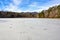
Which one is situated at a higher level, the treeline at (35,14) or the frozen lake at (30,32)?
the treeline at (35,14)

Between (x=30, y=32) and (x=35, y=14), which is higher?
(x=35, y=14)

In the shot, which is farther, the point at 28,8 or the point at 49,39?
the point at 28,8

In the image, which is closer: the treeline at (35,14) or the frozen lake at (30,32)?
the frozen lake at (30,32)

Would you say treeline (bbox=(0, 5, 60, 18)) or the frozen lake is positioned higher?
treeline (bbox=(0, 5, 60, 18))

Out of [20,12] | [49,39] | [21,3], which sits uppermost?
[21,3]

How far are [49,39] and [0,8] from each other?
3409mm

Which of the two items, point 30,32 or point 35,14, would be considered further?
point 35,14

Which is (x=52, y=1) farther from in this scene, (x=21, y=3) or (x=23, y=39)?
(x=23, y=39)

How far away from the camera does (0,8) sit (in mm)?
4195

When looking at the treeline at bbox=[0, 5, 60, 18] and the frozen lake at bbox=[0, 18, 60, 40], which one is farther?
the treeline at bbox=[0, 5, 60, 18]

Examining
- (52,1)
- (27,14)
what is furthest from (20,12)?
(52,1)

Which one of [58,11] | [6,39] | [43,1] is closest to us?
[6,39]

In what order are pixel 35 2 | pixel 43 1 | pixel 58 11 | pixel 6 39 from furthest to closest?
pixel 58 11
pixel 35 2
pixel 43 1
pixel 6 39

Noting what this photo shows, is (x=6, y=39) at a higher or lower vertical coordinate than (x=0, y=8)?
lower
